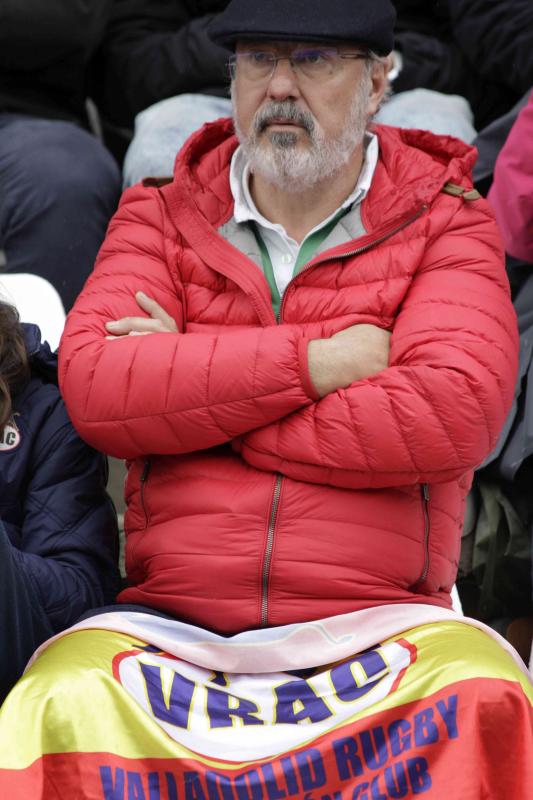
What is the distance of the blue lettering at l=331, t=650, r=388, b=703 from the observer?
198 cm

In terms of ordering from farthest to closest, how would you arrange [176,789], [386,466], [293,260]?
[293,260], [386,466], [176,789]

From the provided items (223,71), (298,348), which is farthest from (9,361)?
(223,71)

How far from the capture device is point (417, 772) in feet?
6.00

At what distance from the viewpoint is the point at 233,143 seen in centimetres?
259

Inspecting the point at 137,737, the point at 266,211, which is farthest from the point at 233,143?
the point at 137,737

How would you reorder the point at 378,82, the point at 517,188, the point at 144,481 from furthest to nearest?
the point at 517,188 < the point at 378,82 < the point at 144,481

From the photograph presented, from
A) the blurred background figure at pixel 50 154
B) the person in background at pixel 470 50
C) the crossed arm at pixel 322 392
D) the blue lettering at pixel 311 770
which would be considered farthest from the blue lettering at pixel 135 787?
the person in background at pixel 470 50

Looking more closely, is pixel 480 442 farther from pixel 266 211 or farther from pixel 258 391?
pixel 266 211

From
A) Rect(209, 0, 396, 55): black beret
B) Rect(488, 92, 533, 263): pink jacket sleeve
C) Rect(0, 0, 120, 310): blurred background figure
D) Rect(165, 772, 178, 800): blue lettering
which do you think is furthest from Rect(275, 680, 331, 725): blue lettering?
Rect(0, 0, 120, 310): blurred background figure

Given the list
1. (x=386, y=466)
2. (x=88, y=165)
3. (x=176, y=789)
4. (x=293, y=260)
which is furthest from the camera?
(x=88, y=165)

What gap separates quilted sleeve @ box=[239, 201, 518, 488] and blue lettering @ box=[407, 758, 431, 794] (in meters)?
0.49

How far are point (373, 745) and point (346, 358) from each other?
2.19 ft

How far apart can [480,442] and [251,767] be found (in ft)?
2.16

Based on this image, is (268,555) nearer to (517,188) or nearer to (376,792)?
(376,792)
